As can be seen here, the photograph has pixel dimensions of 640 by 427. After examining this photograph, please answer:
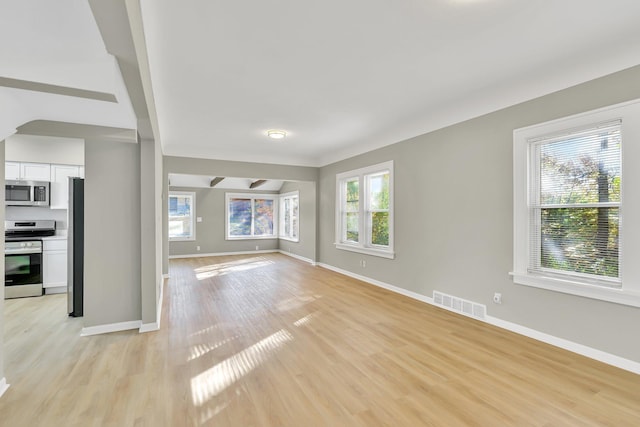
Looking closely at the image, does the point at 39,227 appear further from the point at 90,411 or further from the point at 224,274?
the point at 90,411

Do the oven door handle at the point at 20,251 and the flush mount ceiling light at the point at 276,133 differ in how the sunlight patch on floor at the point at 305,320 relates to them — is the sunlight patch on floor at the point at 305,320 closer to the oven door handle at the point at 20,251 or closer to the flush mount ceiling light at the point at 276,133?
the flush mount ceiling light at the point at 276,133

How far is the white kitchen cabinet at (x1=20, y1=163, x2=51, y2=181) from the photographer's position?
457 centimetres

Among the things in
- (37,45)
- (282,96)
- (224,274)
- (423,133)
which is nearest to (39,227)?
→ (224,274)

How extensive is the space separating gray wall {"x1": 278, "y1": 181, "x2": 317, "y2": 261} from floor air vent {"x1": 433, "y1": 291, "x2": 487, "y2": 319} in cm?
369

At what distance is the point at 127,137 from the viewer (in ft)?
8.47

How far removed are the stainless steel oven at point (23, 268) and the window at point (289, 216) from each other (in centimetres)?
557

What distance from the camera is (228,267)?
7.02 meters

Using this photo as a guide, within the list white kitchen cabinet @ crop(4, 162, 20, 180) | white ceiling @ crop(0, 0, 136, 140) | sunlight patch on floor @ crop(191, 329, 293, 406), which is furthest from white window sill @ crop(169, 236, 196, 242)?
white ceiling @ crop(0, 0, 136, 140)

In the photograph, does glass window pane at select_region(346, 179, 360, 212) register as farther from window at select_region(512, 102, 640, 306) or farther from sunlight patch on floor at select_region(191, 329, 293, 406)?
sunlight patch on floor at select_region(191, 329, 293, 406)

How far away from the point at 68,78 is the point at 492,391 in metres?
3.19

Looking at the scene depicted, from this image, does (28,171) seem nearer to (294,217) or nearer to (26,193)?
(26,193)

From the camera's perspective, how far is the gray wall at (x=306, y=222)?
7.45 metres

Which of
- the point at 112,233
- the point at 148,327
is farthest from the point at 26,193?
the point at 148,327

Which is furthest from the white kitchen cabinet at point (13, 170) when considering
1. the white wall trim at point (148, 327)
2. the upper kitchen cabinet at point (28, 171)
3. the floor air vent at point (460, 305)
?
the floor air vent at point (460, 305)
